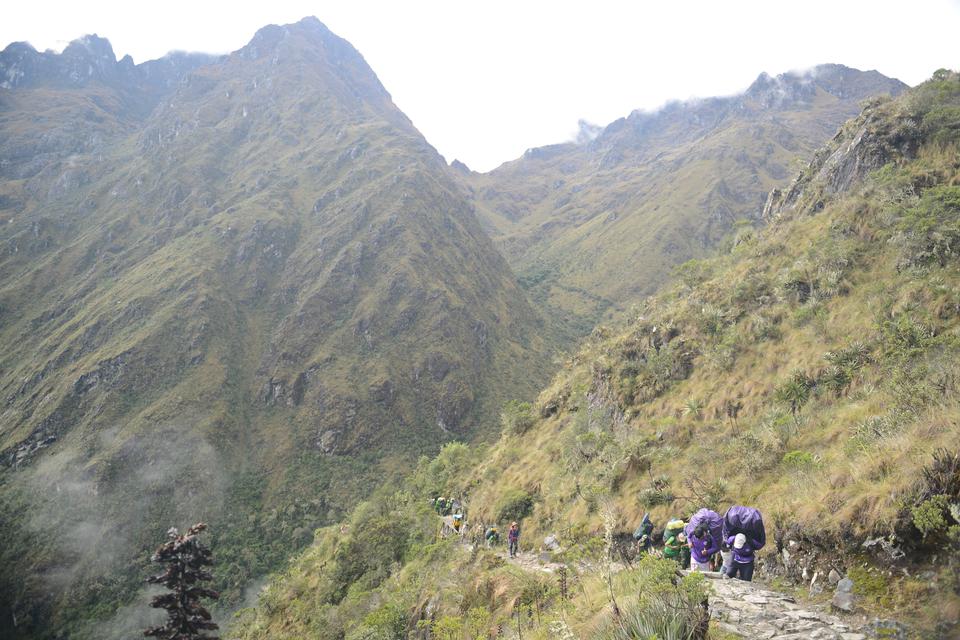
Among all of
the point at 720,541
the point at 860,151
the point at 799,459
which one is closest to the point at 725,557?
the point at 720,541

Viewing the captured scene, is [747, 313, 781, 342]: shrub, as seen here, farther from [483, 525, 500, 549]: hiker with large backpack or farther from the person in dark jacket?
[483, 525, 500, 549]: hiker with large backpack

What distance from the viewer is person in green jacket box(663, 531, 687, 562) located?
997 cm

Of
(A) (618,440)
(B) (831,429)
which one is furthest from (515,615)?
(A) (618,440)

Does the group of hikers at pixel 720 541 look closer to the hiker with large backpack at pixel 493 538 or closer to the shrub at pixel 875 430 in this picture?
the shrub at pixel 875 430

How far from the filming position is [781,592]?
7.57 meters

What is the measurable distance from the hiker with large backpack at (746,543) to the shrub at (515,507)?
15.0 m

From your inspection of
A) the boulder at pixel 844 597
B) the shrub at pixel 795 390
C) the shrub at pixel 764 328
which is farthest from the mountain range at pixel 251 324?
the boulder at pixel 844 597

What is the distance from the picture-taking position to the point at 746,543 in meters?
8.38

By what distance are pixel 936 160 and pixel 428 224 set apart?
12023 centimetres

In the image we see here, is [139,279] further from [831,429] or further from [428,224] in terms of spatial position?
[831,429]

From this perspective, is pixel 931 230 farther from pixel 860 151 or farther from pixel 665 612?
pixel 665 612

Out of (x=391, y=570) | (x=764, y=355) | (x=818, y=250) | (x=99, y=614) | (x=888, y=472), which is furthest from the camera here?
(x=99, y=614)

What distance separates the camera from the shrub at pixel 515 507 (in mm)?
22766

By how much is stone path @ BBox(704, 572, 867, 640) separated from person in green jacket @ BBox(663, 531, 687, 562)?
254 centimetres
